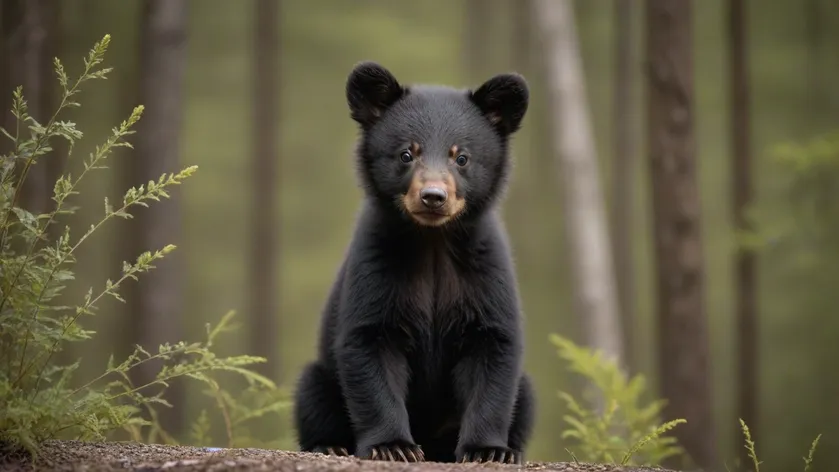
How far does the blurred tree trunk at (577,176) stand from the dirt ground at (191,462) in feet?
30.0

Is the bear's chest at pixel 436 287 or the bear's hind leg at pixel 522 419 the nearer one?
the bear's chest at pixel 436 287

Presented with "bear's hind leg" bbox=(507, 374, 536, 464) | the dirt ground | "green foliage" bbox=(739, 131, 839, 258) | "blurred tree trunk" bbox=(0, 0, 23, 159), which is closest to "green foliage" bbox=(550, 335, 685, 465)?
"bear's hind leg" bbox=(507, 374, 536, 464)

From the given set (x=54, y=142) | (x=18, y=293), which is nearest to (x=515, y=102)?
(x=18, y=293)

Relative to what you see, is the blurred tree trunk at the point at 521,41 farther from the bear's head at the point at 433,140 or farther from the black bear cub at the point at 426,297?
the black bear cub at the point at 426,297

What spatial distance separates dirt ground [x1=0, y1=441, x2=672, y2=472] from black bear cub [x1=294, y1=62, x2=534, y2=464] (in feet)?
1.98

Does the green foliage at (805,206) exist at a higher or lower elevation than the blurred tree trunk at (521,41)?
lower

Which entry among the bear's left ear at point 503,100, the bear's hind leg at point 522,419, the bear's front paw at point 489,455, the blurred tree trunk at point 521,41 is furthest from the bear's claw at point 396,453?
the blurred tree trunk at point 521,41

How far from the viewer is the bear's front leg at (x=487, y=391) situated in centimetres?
475

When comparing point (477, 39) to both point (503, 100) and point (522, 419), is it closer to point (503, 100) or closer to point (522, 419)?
point (503, 100)

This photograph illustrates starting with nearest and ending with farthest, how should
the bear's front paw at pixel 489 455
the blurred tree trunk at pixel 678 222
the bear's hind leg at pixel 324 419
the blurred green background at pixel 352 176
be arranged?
the bear's front paw at pixel 489 455
the bear's hind leg at pixel 324 419
the blurred tree trunk at pixel 678 222
the blurred green background at pixel 352 176

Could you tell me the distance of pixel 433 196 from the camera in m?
4.72

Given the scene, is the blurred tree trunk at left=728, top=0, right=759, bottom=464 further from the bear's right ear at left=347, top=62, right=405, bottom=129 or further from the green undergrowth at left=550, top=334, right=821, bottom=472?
the bear's right ear at left=347, top=62, right=405, bottom=129

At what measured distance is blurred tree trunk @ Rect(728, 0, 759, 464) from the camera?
1644 centimetres

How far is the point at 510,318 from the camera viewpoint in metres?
5.05
